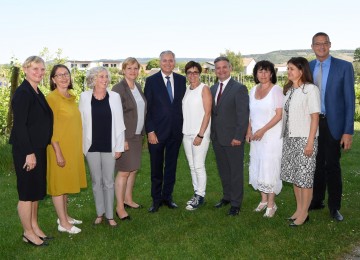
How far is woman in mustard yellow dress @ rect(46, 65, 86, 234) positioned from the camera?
213 inches

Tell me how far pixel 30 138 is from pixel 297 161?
3304mm

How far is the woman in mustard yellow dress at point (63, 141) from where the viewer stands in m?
5.42

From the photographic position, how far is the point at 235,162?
6.61m

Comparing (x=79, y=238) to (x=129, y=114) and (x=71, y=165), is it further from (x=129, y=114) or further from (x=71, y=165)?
(x=129, y=114)

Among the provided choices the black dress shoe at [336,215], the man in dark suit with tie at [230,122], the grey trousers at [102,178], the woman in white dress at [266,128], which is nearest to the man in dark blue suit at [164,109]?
the man in dark suit with tie at [230,122]

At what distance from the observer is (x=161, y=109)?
662 centimetres

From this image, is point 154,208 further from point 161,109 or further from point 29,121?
point 29,121

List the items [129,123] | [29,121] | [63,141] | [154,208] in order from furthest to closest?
[154,208] → [129,123] → [63,141] → [29,121]

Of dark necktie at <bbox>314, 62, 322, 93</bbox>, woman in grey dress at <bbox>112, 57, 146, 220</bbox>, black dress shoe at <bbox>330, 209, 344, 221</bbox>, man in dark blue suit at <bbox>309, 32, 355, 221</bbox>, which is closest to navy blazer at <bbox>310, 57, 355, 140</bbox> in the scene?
man in dark blue suit at <bbox>309, 32, 355, 221</bbox>

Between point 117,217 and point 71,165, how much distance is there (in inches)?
54.4

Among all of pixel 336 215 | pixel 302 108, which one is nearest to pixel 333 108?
pixel 302 108

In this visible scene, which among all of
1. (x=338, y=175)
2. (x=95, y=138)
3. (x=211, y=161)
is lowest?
(x=211, y=161)

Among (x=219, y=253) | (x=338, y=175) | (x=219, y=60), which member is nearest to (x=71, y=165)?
(x=219, y=253)

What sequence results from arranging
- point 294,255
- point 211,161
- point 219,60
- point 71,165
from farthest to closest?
point 211,161 → point 219,60 → point 71,165 → point 294,255
